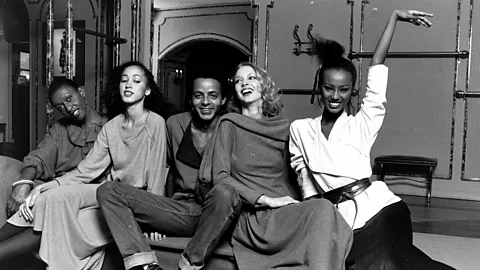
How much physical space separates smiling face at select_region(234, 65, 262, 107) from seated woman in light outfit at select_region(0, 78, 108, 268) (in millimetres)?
891

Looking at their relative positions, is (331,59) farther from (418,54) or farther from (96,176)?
(418,54)

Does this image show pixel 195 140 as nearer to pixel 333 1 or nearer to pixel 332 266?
pixel 332 266

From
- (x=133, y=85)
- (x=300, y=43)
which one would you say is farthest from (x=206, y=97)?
(x=300, y=43)

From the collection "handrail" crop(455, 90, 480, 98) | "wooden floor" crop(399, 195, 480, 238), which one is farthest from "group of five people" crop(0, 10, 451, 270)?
"handrail" crop(455, 90, 480, 98)

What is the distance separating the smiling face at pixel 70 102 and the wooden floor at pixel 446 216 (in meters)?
2.29

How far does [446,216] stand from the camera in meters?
4.18

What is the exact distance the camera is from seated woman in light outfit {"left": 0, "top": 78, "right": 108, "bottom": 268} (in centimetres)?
269

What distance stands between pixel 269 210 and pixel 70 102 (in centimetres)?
133

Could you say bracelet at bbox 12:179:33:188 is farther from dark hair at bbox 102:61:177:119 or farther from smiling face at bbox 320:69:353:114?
smiling face at bbox 320:69:353:114

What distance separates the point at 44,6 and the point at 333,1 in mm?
3433

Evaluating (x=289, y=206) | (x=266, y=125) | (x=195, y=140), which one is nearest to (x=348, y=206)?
(x=289, y=206)

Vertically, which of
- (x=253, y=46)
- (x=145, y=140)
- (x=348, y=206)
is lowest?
(x=348, y=206)

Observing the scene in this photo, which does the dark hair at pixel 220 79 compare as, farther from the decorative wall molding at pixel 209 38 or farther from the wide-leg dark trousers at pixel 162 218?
the decorative wall molding at pixel 209 38

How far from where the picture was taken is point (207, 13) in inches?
249
